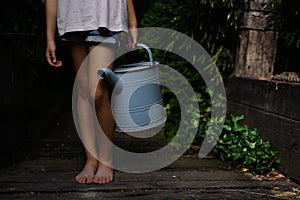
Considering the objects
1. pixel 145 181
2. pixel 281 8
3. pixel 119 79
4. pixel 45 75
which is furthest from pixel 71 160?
pixel 45 75

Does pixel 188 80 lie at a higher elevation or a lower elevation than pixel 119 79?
lower

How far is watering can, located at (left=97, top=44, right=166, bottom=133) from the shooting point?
2.10 m

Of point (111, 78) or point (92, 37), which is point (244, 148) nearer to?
point (111, 78)

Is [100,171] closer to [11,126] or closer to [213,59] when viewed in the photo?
[11,126]

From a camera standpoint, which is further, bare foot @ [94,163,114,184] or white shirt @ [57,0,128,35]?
bare foot @ [94,163,114,184]

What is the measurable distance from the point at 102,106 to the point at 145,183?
1.61 ft

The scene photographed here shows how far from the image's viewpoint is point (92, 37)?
213 cm

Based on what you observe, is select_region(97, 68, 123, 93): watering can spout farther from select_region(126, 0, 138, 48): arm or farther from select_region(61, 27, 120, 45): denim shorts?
select_region(126, 0, 138, 48): arm

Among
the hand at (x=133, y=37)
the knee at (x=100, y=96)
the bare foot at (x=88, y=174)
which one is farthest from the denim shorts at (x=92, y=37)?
the bare foot at (x=88, y=174)

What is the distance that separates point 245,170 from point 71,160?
1.13 metres

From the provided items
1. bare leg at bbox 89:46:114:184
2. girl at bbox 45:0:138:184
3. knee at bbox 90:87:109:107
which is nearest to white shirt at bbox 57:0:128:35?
girl at bbox 45:0:138:184

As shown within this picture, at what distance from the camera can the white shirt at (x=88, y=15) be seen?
6.88 feet

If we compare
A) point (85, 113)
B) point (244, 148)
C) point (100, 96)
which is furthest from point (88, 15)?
point (244, 148)

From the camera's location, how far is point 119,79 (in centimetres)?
208
